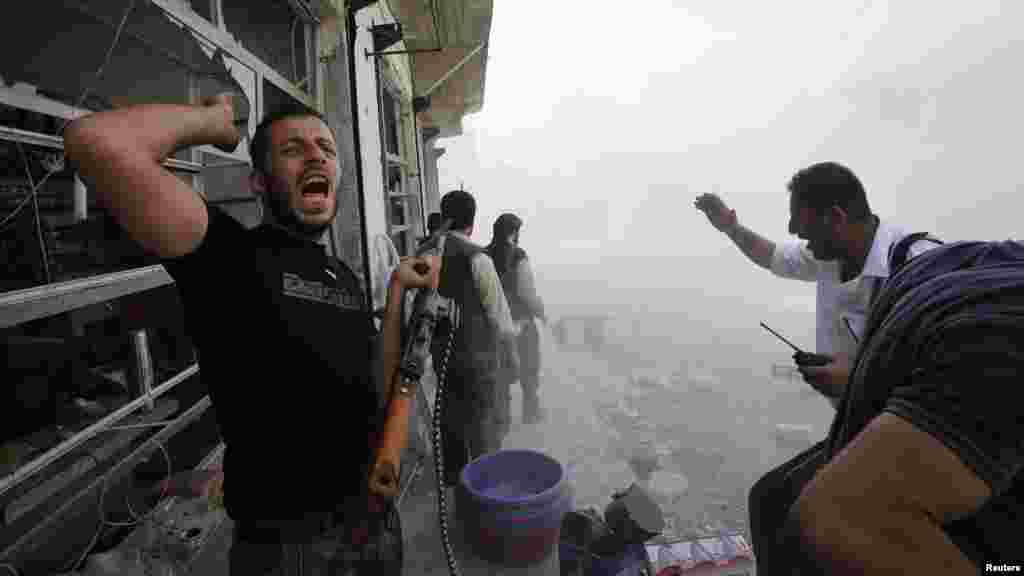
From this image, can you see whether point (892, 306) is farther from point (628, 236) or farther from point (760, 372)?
point (628, 236)

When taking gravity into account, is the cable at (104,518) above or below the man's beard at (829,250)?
below

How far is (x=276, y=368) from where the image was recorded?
3.87 ft

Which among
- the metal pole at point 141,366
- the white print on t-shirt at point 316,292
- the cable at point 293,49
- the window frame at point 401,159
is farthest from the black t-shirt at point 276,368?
the window frame at point 401,159

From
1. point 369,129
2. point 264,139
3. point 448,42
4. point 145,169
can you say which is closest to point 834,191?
point 264,139

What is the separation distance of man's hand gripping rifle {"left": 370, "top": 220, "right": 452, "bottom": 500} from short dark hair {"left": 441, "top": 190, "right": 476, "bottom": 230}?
2174 millimetres

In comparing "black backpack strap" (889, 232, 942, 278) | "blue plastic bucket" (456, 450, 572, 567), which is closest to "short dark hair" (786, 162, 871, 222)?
"black backpack strap" (889, 232, 942, 278)

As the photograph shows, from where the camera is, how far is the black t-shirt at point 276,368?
43.8 inches

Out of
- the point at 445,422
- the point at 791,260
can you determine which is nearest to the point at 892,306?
the point at 791,260

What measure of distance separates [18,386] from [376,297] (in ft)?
7.28

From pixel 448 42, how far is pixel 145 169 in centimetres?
733

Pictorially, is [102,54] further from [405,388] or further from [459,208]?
[405,388]

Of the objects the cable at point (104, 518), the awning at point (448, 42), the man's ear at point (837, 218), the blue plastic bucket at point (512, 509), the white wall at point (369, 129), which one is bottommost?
the blue plastic bucket at point (512, 509)

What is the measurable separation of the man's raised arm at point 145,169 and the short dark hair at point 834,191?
324cm

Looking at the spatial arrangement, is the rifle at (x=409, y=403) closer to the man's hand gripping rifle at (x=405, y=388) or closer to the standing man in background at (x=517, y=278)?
the man's hand gripping rifle at (x=405, y=388)
